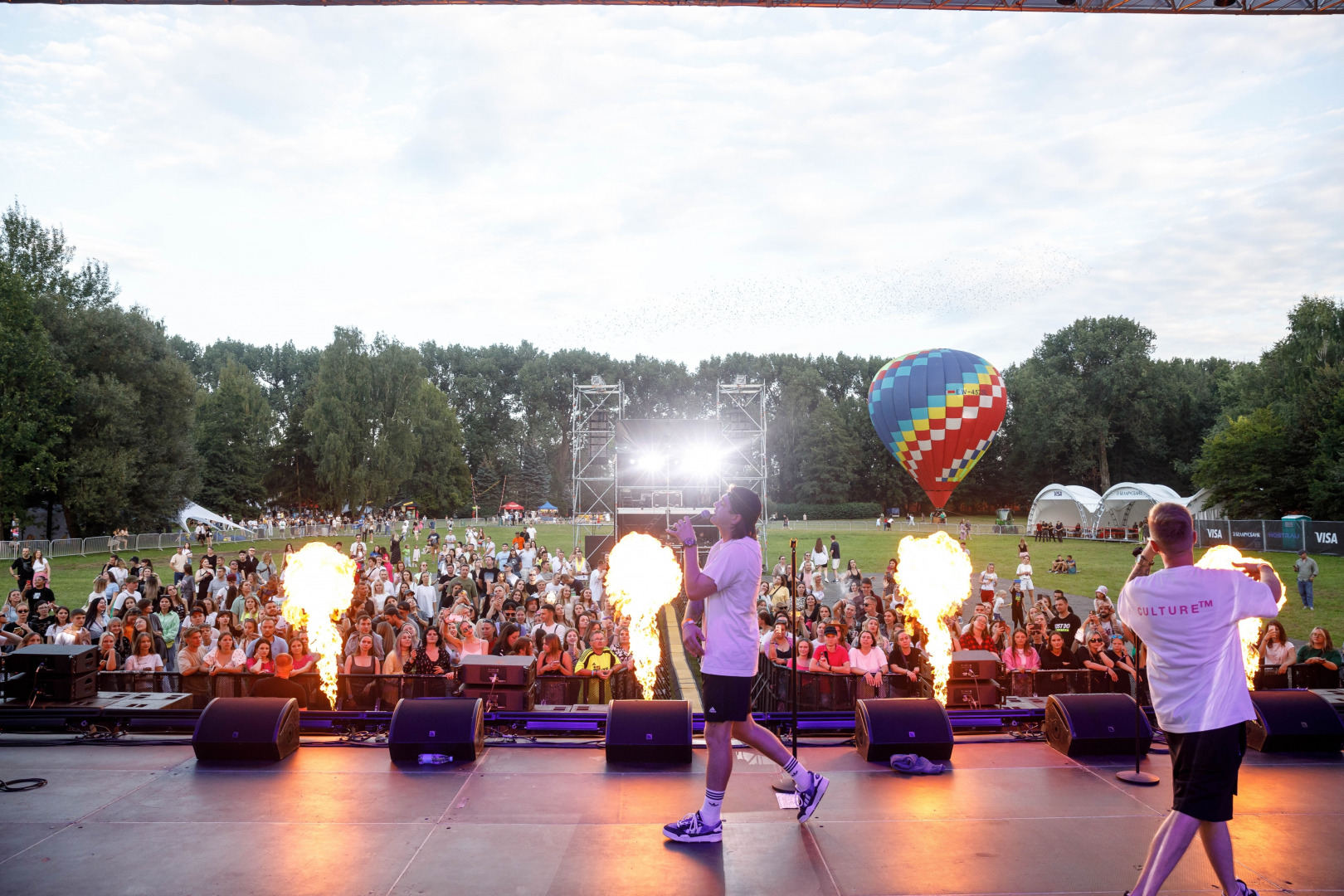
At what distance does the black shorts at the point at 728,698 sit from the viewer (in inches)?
183

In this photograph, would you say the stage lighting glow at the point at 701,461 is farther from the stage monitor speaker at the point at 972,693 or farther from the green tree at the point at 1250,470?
the green tree at the point at 1250,470

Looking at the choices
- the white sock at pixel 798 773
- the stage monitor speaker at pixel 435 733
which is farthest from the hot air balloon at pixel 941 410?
the white sock at pixel 798 773

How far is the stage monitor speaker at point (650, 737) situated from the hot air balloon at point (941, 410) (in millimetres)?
21001

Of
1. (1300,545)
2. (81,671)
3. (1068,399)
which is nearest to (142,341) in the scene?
(81,671)

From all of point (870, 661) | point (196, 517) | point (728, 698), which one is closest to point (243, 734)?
point (728, 698)

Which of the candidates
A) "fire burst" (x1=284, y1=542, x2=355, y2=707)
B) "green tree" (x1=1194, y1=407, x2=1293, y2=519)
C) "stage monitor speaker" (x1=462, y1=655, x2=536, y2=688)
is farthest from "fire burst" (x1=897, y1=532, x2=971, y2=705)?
"green tree" (x1=1194, y1=407, x2=1293, y2=519)

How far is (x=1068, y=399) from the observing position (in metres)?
73.1

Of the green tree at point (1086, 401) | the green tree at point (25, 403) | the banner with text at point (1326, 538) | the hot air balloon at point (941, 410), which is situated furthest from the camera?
the green tree at point (1086, 401)

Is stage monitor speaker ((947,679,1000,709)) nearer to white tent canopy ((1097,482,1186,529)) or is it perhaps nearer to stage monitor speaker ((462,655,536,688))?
stage monitor speaker ((462,655,536,688))

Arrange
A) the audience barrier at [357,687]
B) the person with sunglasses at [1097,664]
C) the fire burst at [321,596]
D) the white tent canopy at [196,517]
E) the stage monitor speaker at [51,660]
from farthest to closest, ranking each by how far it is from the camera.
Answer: the white tent canopy at [196,517], the fire burst at [321,596], the person with sunglasses at [1097,664], the audience barrier at [357,687], the stage monitor speaker at [51,660]

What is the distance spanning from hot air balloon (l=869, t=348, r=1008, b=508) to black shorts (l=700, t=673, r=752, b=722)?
73.0 feet

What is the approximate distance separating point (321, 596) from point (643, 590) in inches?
181

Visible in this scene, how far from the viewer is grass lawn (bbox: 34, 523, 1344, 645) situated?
21.3 meters

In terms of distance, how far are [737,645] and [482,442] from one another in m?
85.3
